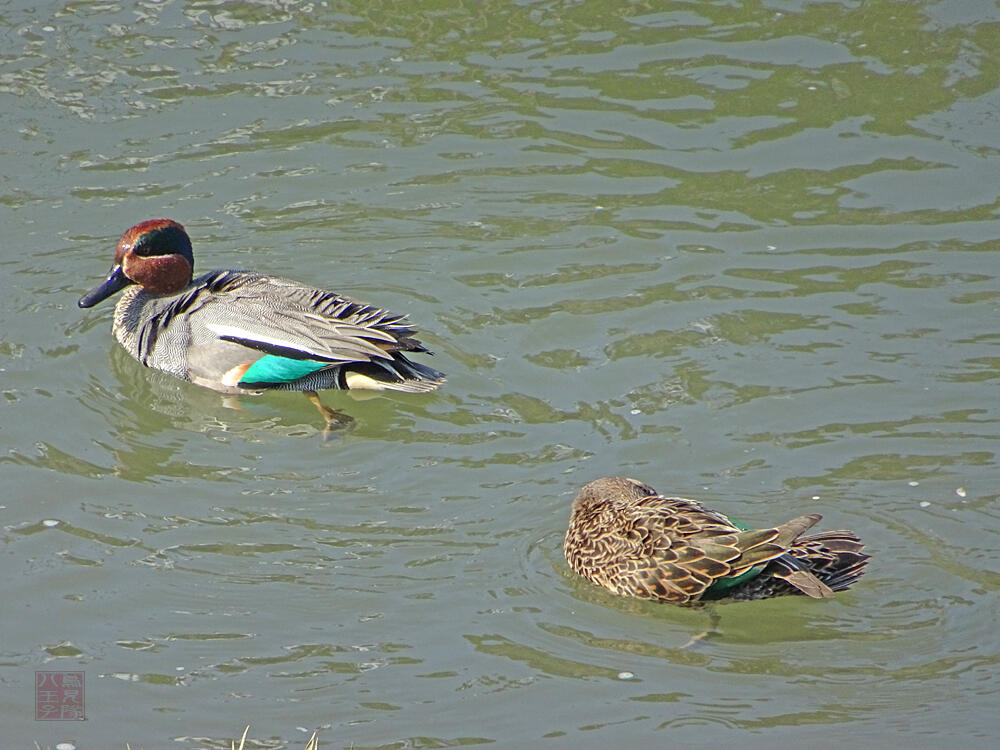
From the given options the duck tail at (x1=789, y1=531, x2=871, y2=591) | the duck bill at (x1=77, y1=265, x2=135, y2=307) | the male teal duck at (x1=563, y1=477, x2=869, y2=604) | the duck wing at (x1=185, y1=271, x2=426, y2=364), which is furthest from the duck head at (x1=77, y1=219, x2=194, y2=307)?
the duck tail at (x1=789, y1=531, x2=871, y2=591)

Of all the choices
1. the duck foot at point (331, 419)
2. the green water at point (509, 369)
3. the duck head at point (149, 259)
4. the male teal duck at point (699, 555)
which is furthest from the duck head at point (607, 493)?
the duck head at point (149, 259)

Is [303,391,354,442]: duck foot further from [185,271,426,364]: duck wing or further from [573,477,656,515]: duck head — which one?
[573,477,656,515]: duck head

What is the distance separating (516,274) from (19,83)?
16.2 feet

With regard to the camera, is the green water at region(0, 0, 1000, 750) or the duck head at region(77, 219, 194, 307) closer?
the green water at region(0, 0, 1000, 750)

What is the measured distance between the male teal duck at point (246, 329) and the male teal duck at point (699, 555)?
6.92ft

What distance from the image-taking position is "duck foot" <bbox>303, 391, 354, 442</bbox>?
8836 millimetres

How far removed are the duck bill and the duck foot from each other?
1697 mm

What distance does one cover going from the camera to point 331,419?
898 centimetres

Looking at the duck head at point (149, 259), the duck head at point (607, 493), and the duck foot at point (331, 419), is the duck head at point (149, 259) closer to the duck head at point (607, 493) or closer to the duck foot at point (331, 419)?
the duck foot at point (331, 419)

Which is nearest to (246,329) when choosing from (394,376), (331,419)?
(331,419)

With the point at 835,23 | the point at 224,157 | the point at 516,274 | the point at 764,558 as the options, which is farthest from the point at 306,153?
the point at 764,558

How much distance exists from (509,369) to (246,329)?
171cm

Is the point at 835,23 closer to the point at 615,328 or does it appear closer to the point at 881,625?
the point at 615,328

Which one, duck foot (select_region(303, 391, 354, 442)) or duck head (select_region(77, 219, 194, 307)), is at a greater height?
duck head (select_region(77, 219, 194, 307))
